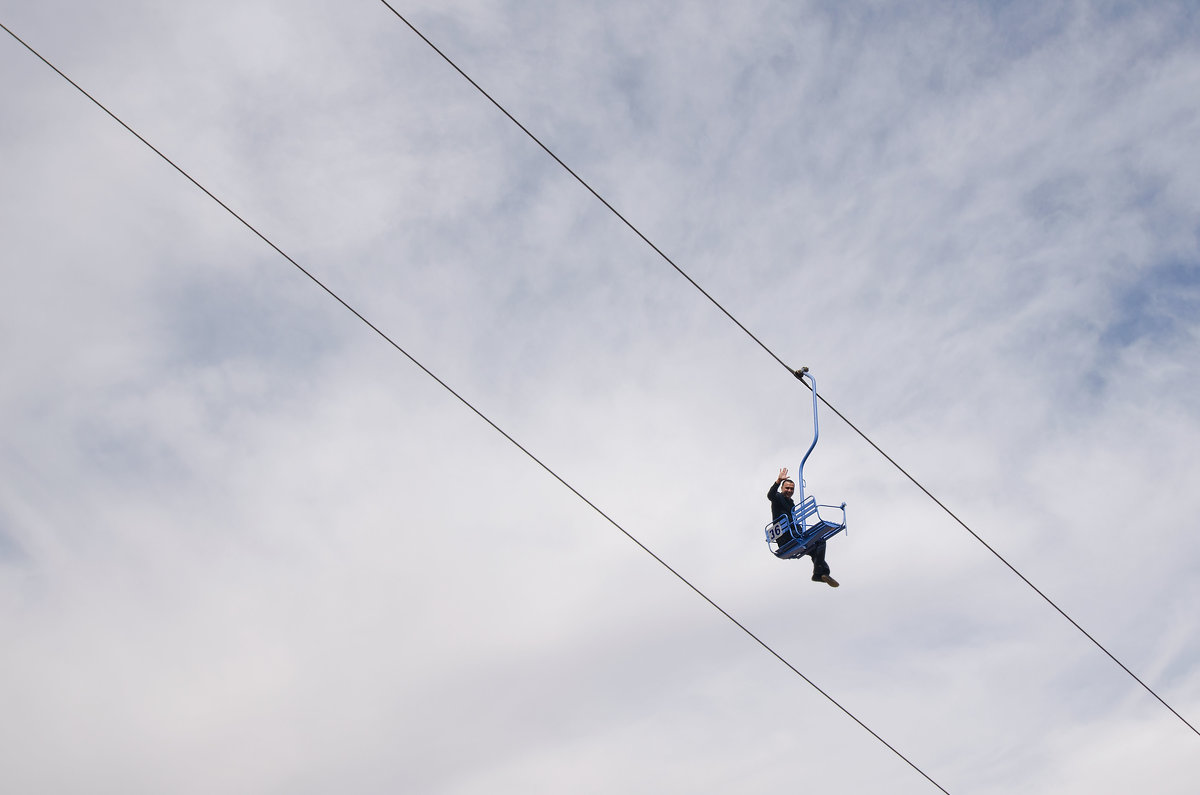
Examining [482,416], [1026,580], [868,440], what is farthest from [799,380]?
[482,416]

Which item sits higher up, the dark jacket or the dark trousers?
the dark jacket

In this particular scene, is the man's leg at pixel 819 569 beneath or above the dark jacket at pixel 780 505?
beneath

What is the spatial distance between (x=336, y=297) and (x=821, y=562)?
29.0 feet

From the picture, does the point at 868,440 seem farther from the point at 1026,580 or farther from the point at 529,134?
the point at 529,134

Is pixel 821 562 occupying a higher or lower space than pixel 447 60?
lower

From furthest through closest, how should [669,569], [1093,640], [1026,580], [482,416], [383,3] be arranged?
[1093,640], [1026,580], [669,569], [482,416], [383,3]

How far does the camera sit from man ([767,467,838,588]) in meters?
16.9

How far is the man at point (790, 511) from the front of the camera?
16.9m

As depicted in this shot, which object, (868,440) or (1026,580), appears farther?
(1026,580)

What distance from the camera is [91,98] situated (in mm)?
11766

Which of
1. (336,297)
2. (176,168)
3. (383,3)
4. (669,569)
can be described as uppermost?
(383,3)

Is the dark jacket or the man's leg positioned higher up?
the dark jacket

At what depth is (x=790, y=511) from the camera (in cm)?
1698

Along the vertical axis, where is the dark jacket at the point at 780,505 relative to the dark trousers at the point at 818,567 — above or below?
above
